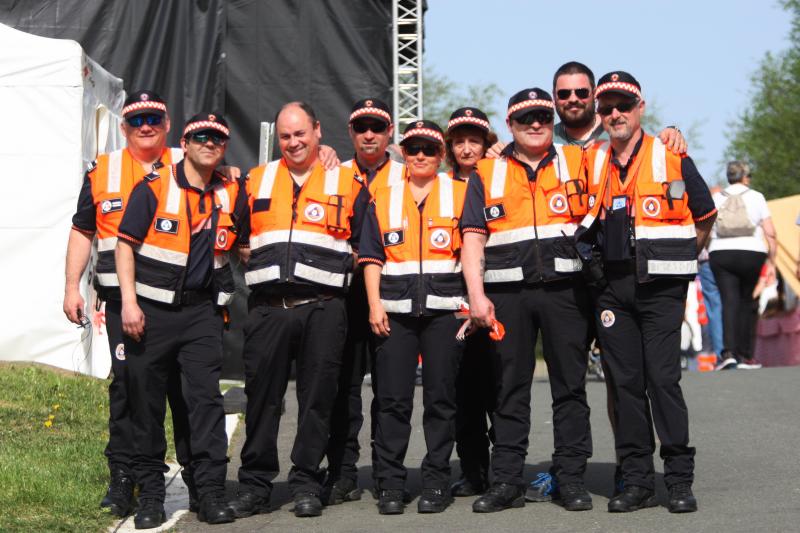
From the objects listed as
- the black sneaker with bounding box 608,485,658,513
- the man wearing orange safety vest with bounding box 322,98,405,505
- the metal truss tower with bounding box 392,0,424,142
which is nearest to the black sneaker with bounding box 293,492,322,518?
the man wearing orange safety vest with bounding box 322,98,405,505

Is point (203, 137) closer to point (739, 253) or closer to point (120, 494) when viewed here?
point (120, 494)

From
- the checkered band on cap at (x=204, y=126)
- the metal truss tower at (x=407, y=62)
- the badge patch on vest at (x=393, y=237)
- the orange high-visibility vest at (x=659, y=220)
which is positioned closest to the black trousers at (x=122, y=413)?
the checkered band on cap at (x=204, y=126)

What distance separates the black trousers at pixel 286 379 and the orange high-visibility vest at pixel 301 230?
0.19 m

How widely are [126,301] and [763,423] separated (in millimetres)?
5591

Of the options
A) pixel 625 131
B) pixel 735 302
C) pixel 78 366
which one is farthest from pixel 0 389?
pixel 735 302

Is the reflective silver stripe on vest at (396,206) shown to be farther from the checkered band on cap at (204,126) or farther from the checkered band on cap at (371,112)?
the checkered band on cap at (204,126)

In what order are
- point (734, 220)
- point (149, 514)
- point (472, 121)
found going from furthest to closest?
point (734, 220)
point (472, 121)
point (149, 514)

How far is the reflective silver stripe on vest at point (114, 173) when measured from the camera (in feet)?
24.3

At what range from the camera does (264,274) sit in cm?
729

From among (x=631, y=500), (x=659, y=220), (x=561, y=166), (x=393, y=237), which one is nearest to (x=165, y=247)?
(x=393, y=237)

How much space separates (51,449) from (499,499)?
328 centimetres

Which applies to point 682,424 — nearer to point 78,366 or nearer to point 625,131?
point 625,131

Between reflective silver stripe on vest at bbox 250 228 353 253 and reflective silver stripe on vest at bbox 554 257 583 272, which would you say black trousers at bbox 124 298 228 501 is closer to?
reflective silver stripe on vest at bbox 250 228 353 253

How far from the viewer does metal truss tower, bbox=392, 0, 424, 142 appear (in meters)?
14.8
